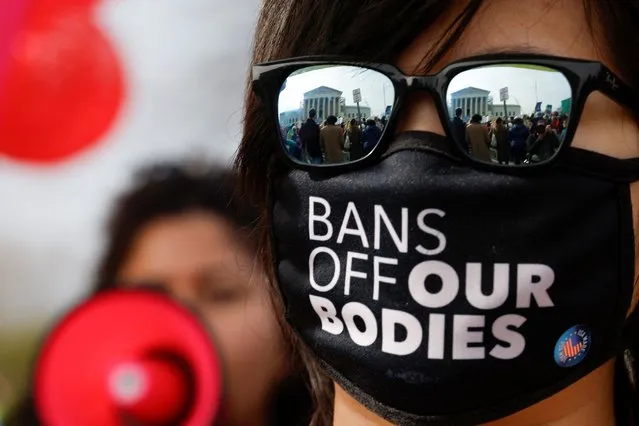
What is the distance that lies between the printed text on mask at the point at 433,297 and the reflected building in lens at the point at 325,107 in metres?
0.13

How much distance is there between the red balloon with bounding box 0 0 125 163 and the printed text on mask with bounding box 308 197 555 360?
889 millimetres

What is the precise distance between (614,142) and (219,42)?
92cm

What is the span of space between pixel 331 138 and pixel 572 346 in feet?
1.39

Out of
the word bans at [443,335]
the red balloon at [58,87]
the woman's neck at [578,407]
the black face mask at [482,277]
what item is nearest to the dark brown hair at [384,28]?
the black face mask at [482,277]

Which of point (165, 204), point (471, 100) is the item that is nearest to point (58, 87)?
point (165, 204)

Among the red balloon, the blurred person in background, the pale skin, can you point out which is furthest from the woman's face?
the pale skin

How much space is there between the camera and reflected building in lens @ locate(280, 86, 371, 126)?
92 centimetres

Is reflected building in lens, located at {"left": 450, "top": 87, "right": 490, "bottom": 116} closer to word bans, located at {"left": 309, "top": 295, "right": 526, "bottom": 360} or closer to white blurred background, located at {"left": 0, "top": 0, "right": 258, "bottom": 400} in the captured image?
word bans, located at {"left": 309, "top": 295, "right": 526, "bottom": 360}

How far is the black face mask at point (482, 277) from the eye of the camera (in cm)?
87

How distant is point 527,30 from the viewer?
34.5 inches

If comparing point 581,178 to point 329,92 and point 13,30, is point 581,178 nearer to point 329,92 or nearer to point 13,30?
point 329,92

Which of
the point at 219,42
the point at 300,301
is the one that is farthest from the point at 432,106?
the point at 219,42

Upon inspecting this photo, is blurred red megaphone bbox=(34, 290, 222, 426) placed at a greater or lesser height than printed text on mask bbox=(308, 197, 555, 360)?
lesser

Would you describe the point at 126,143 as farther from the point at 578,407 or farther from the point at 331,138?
the point at 578,407
